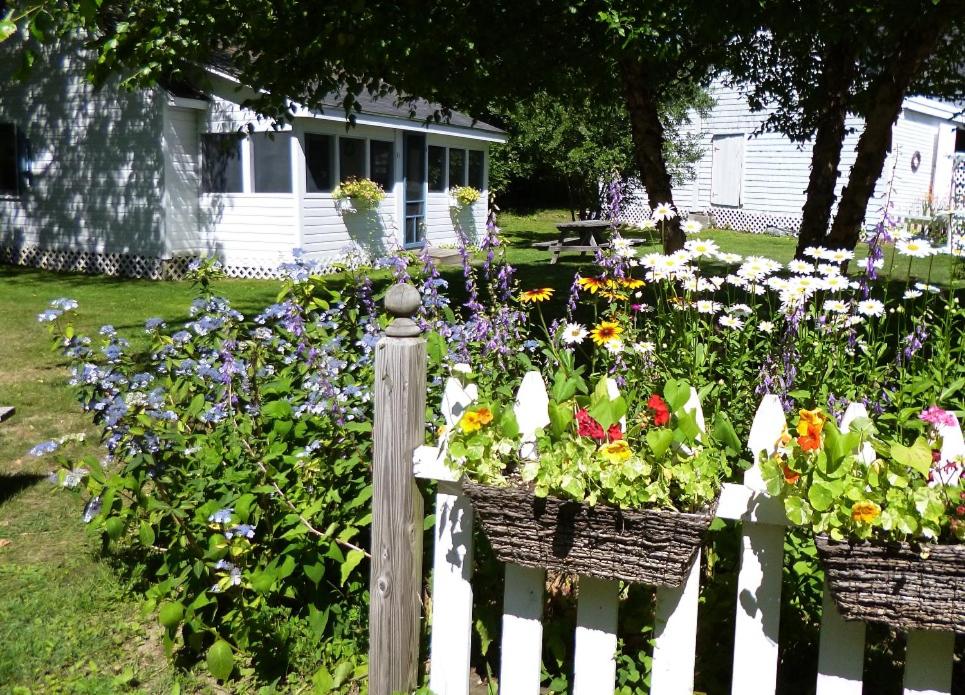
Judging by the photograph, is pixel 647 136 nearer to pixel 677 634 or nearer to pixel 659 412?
pixel 659 412

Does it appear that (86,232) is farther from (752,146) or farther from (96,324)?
(752,146)

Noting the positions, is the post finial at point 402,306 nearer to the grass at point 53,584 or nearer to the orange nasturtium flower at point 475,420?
the orange nasturtium flower at point 475,420

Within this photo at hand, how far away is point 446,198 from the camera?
19438 millimetres

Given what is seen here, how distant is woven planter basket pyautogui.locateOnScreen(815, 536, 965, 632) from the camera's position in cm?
192

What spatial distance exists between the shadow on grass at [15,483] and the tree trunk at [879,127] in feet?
18.6

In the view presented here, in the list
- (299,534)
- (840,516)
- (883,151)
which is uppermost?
(883,151)

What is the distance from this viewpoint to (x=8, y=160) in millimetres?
15781

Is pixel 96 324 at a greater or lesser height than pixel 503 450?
lesser

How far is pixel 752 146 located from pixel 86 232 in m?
17.0

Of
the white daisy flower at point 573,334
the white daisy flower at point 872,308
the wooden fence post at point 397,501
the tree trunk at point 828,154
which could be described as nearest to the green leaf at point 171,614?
the wooden fence post at point 397,501

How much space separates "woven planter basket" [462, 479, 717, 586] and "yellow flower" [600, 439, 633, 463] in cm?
13

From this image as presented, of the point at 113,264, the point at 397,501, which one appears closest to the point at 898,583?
the point at 397,501

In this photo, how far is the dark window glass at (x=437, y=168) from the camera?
19000 mm

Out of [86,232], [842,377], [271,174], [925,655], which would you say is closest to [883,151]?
[842,377]
